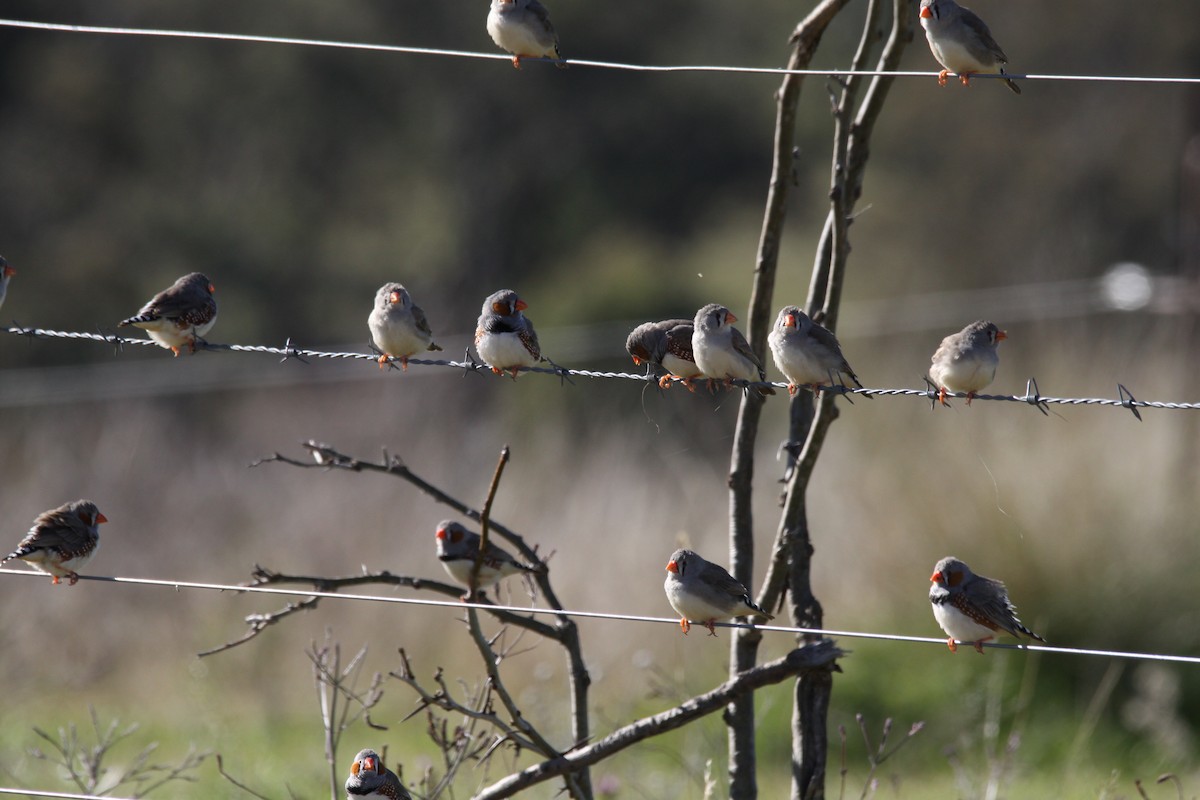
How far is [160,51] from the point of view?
33438 mm

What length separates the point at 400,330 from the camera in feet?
20.3

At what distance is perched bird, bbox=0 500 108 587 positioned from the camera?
Answer: 20.5 ft

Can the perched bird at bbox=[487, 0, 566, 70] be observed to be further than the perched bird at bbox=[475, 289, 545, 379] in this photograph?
Yes

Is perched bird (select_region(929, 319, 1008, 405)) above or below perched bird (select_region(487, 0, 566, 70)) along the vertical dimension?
below

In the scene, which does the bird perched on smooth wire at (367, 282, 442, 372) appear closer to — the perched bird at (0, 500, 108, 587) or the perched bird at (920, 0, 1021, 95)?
the perched bird at (0, 500, 108, 587)

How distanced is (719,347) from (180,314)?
246 centimetres

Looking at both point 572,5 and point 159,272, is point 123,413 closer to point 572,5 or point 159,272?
point 159,272

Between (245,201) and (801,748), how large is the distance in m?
28.7

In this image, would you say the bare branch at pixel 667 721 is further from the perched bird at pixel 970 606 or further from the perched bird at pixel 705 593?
the perched bird at pixel 970 606

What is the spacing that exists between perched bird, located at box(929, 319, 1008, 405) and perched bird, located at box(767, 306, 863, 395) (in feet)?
1.29

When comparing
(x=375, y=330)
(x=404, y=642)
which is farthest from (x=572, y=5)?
(x=375, y=330)

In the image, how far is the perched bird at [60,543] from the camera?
20.5ft

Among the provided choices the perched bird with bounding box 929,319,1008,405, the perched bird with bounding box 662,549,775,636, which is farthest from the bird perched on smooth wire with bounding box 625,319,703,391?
the perched bird with bounding box 929,319,1008,405

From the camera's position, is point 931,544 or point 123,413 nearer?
point 931,544
